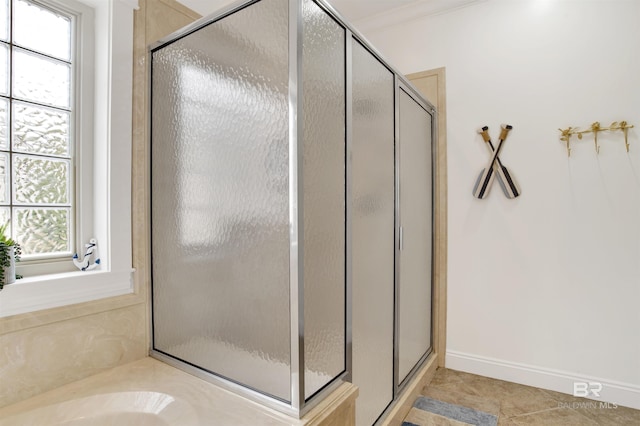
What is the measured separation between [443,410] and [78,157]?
2.29 metres

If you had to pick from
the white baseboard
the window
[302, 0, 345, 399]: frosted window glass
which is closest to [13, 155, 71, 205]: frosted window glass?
the window

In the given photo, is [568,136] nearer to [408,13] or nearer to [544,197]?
[544,197]

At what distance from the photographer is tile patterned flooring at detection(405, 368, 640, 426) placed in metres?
1.86

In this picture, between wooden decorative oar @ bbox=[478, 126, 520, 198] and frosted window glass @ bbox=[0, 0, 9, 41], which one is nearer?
frosted window glass @ bbox=[0, 0, 9, 41]

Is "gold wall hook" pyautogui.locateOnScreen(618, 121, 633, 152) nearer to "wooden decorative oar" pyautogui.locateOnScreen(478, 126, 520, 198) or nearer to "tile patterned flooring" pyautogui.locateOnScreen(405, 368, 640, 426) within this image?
"wooden decorative oar" pyautogui.locateOnScreen(478, 126, 520, 198)

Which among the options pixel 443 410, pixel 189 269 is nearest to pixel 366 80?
pixel 189 269

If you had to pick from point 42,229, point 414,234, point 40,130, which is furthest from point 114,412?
point 414,234

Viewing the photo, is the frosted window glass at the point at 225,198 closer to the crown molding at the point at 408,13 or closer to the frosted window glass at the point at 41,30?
the frosted window glass at the point at 41,30

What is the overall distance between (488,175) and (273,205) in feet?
5.91

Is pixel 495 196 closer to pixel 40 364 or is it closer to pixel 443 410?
pixel 443 410

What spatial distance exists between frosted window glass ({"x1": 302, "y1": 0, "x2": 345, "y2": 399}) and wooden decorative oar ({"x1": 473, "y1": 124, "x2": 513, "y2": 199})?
1.42 m

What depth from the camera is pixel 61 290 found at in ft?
4.27

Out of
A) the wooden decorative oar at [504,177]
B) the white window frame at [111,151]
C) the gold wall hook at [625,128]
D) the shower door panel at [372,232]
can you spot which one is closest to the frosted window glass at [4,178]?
the white window frame at [111,151]

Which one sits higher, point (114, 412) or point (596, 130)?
point (596, 130)
